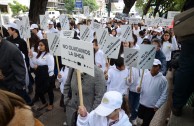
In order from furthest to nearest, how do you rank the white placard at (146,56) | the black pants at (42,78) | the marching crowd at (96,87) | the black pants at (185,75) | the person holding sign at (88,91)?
1. the black pants at (42,78)
2. the white placard at (146,56)
3. the person holding sign at (88,91)
4. the marching crowd at (96,87)
5. the black pants at (185,75)

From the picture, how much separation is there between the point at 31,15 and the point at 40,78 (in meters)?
7.88

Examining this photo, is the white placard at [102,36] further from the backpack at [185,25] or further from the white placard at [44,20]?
the white placard at [44,20]

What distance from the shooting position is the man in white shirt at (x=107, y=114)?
8.70 feet

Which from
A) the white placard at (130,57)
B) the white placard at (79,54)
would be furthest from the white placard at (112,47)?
the white placard at (79,54)


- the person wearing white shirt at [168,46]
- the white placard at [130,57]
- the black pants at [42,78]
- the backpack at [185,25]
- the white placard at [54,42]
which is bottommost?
the black pants at [42,78]

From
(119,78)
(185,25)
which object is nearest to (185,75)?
(185,25)

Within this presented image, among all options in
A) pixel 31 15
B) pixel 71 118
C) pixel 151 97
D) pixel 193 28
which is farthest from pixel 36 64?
pixel 31 15

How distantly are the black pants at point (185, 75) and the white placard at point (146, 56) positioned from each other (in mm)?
1570

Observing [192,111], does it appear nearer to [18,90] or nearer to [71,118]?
[71,118]

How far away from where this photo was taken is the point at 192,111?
2.92 meters

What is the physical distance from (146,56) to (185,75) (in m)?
1.72

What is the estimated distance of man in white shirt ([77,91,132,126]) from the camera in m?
2.65

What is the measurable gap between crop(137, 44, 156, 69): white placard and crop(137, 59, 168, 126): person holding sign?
13 centimetres

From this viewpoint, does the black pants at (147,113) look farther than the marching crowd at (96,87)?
Yes
